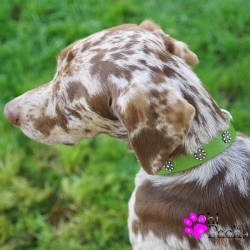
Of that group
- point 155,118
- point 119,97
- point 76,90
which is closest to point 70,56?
point 76,90

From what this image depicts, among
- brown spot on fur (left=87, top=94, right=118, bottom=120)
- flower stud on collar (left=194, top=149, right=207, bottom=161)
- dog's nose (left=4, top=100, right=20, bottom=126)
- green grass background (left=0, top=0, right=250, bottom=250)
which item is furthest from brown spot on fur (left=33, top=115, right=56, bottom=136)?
green grass background (left=0, top=0, right=250, bottom=250)

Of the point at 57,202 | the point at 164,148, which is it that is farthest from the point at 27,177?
the point at 164,148

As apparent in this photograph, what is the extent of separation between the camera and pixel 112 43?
8.41ft

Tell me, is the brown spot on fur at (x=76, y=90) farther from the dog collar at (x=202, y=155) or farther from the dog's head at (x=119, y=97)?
the dog collar at (x=202, y=155)

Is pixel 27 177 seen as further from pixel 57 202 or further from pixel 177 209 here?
pixel 177 209

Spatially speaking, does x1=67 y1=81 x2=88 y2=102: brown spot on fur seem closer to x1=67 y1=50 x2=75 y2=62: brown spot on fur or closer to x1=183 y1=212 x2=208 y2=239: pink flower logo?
x1=67 y1=50 x2=75 y2=62: brown spot on fur

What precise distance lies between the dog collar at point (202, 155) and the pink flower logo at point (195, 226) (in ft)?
0.94

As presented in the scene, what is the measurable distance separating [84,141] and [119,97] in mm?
1847

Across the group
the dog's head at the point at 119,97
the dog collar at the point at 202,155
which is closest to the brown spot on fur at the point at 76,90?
the dog's head at the point at 119,97

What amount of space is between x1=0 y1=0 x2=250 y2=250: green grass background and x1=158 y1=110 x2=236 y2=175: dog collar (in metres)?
1.42

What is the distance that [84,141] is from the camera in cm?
418

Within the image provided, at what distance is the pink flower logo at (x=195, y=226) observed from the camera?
249 centimetres

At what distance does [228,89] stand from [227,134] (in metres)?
2.14

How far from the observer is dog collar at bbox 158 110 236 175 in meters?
2.51
